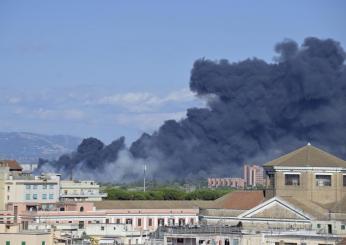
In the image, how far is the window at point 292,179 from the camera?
65.2m

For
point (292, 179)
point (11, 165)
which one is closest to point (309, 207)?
point (292, 179)

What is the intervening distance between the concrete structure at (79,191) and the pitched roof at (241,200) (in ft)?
81.5

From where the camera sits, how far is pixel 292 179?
215ft

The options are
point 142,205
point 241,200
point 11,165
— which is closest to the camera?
point 241,200

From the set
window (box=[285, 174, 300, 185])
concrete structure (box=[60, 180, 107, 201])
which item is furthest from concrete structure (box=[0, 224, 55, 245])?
concrete structure (box=[60, 180, 107, 201])

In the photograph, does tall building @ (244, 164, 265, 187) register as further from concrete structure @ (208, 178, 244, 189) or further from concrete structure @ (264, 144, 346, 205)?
concrete structure @ (264, 144, 346, 205)

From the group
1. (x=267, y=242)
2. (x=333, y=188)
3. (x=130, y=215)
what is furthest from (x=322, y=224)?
(x=130, y=215)

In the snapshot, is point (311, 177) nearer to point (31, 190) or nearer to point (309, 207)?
point (309, 207)

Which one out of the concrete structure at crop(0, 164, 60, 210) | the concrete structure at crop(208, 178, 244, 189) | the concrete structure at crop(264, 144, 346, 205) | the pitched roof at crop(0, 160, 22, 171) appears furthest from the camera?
the concrete structure at crop(208, 178, 244, 189)

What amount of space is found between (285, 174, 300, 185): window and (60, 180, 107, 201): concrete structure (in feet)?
94.1

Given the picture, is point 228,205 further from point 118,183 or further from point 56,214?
point 118,183

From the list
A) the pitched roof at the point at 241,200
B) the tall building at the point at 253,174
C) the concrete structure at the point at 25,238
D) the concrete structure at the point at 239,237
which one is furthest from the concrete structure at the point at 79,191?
the tall building at the point at 253,174

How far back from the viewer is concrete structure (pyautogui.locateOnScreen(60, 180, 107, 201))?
9362cm

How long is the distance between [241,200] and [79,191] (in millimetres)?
32281
